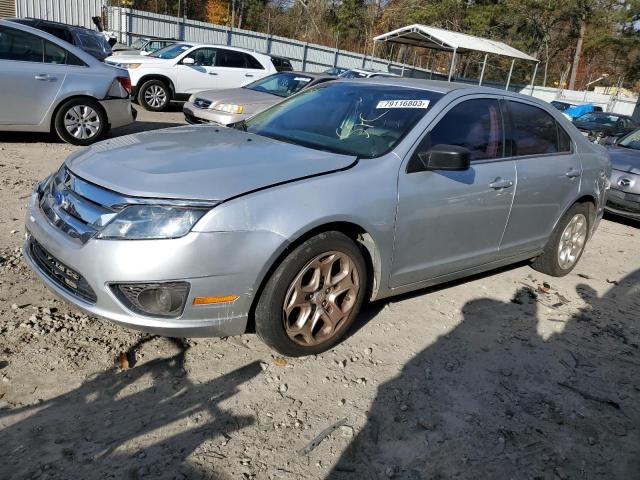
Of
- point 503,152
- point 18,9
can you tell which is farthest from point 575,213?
point 18,9

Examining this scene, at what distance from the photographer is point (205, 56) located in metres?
13.3

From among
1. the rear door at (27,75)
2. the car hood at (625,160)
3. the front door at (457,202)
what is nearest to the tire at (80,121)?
the rear door at (27,75)

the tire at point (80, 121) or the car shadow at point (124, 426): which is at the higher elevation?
the tire at point (80, 121)

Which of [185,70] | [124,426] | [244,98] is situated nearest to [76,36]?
[185,70]

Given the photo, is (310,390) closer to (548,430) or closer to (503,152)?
(548,430)

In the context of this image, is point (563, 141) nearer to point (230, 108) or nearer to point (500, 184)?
point (500, 184)

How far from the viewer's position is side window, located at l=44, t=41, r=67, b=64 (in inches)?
293

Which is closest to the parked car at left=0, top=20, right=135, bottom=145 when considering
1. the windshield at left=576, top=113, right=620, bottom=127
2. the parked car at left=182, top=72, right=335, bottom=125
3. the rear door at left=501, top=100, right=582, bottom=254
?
the parked car at left=182, top=72, right=335, bottom=125

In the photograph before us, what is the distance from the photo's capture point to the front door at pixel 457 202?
3416 millimetres

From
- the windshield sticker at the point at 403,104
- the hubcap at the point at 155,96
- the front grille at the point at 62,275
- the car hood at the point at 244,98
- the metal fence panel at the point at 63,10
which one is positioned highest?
the metal fence panel at the point at 63,10

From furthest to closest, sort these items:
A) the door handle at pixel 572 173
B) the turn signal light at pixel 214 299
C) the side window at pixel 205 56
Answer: the side window at pixel 205 56, the door handle at pixel 572 173, the turn signal light at pixel 214 299

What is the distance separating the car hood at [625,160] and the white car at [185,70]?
341 inches

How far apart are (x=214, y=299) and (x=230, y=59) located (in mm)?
11970

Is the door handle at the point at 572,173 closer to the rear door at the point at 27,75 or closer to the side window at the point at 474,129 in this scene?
the side window at the point at 474,129
